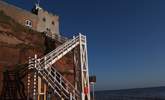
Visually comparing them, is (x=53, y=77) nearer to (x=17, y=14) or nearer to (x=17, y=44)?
(x=17, y=44)

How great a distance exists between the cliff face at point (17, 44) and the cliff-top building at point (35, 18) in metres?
2.90

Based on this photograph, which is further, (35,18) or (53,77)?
(35,18)

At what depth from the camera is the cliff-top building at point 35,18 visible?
3341 centimetres

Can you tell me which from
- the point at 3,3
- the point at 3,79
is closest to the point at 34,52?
the point at 3,79

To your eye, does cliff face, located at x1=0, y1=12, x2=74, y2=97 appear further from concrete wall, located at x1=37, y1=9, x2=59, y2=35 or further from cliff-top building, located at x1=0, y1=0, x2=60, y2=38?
concrete wall, located at x1=37, y1=9, x2=59, y2=35

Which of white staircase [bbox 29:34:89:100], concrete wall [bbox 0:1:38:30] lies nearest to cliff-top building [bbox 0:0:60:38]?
concrete wall [bbox 0:1:38:30]

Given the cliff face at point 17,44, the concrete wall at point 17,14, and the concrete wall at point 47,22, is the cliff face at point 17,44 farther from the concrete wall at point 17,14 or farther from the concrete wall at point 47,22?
the concrete wall at point 47,22

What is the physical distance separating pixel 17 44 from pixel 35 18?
56.8ft

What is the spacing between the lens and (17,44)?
24.2 m

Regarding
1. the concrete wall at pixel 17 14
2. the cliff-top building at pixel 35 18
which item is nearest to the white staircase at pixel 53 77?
the cliff-top building at pixel 35 18

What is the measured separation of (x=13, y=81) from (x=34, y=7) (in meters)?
27.7

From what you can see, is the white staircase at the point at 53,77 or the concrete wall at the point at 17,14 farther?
the concrete wall at the point at 17,14

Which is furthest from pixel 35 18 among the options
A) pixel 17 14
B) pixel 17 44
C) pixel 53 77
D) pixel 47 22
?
pixel 53 77

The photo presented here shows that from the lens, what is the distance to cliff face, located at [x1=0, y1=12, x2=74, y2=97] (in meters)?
22.4
